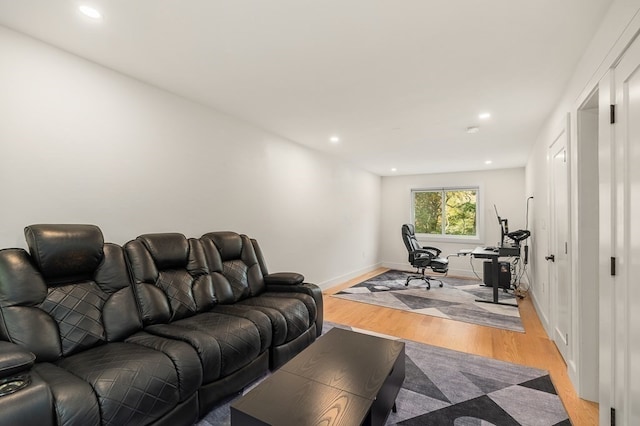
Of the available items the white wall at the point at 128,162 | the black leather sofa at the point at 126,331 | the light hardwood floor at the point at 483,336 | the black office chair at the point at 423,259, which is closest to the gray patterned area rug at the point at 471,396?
the light hardwood floor at the point at 483,336

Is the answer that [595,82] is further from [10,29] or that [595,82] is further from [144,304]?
[10,29]

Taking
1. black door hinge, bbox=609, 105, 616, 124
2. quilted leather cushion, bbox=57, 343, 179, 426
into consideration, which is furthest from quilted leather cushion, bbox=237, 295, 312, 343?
black door hinge, bbox=609, 105, 616, 124

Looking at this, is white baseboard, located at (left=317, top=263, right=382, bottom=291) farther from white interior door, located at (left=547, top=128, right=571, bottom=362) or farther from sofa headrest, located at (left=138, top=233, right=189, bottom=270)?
white interior door, located at (left=547, top=128, right=571, bottom=362)

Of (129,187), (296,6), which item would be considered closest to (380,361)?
(296,6)

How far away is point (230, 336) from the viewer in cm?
193

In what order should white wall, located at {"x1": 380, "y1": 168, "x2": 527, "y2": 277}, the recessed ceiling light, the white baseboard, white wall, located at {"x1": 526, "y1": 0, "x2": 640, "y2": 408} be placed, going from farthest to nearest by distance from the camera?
white wall, located at {"x1": 380, "y1": 168, "x2": 527, "y2": 277}, the white baseboard, white wall, located at {"x1": 526, "y1": 0, "x2": 640, "y2": 408}, the recessed ceiling light

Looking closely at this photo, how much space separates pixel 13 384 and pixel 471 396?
2.54 m

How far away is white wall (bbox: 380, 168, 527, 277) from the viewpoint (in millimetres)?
6027

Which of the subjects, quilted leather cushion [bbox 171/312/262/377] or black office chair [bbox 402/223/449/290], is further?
black office chair [bbox 402/223/449/290]

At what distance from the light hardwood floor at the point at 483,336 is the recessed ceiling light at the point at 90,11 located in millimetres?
3454

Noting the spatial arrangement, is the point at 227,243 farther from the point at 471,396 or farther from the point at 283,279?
the point at 471,396

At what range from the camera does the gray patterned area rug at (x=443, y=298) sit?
371cm

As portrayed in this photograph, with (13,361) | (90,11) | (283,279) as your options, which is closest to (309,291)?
(283,279)

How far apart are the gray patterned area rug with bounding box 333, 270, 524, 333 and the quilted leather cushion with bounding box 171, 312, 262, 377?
259cm
